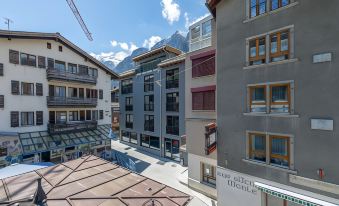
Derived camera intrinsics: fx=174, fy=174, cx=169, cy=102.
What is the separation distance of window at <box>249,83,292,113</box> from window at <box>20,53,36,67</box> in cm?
2308

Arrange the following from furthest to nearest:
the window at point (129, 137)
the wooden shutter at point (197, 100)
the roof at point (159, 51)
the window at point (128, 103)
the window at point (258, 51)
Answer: the window at point (128, 103) < the window at point (129, 137) < the roof at point (159, 51) < the wooden shutter at point (197, 100) < the window at point (258, 51)

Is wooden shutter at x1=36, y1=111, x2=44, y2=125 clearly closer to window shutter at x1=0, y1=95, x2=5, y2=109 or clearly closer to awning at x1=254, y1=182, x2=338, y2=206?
window shutter at x1=0, y1=95, x2=5, y2=109

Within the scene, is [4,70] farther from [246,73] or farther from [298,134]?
[298,134]

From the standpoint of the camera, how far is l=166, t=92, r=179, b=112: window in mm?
23653

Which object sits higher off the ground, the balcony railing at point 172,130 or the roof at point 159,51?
the roof at point 159,51

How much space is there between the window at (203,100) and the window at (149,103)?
12.3m

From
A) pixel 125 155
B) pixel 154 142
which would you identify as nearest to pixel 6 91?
pixel 125 155

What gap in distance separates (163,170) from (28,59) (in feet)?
66.0

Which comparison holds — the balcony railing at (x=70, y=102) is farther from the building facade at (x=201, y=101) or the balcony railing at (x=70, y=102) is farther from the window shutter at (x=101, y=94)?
the building facade at (x=201, y=101)

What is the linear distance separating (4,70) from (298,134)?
84.2 ft

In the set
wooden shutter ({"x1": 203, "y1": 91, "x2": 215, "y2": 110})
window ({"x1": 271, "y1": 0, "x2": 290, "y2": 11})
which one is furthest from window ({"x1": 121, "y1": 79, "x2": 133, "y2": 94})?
window ({"x1": 271, "y1": 0, "x2": 290, "y2": 11})

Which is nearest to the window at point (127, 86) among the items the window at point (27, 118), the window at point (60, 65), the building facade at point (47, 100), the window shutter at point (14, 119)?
the building facade at point (47, 100)

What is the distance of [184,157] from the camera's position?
22297 millimetres

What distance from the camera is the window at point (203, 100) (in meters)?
14.6
